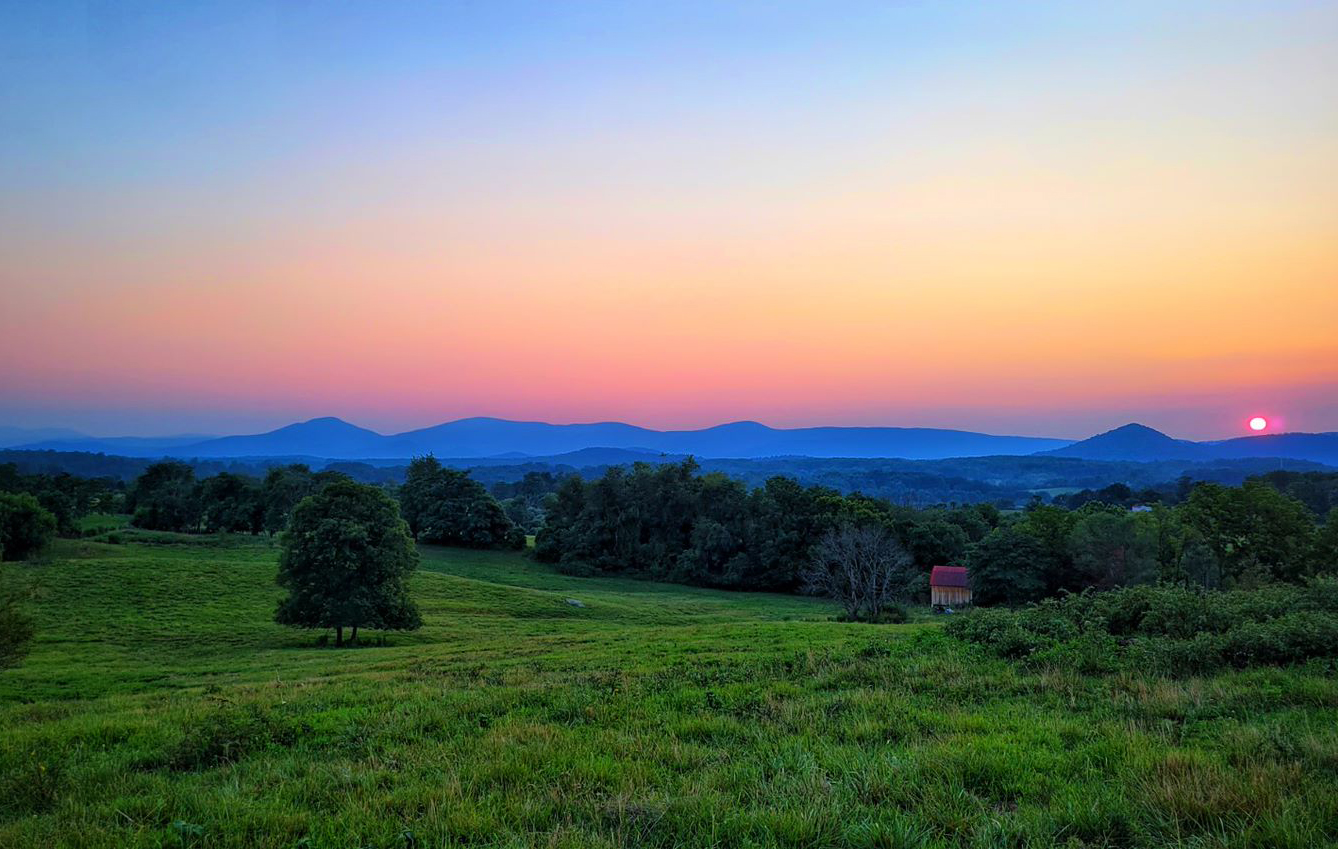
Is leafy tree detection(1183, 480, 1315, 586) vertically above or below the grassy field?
below

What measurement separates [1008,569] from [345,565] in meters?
52.5

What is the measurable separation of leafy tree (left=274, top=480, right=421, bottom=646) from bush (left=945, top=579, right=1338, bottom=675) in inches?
1074

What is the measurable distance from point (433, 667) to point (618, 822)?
13.2 m

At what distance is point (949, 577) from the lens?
58875 millimetres

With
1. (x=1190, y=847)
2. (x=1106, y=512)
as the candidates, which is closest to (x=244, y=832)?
(x=1190, y=847)

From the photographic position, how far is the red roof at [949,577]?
191 ft

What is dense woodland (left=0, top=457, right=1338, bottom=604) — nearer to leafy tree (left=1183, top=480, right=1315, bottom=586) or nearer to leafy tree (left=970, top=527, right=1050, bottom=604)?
leafy tree (left=970, top=527, right=1050, bottom=604)

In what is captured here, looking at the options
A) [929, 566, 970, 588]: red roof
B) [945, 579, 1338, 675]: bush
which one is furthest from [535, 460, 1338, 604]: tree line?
[945, 579, 1338, 675]: bush

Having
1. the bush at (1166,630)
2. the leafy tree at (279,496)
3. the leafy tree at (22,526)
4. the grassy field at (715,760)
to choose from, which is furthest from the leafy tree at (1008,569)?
the leafy tree at (22,526)

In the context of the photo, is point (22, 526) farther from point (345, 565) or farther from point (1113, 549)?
point (1113, 549)

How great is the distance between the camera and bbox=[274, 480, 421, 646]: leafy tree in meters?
30.5

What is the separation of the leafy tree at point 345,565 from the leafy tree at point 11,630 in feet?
39.6

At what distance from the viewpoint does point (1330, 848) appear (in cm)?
396

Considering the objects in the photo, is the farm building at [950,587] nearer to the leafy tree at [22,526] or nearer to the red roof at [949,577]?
the red roof at [949,577]
